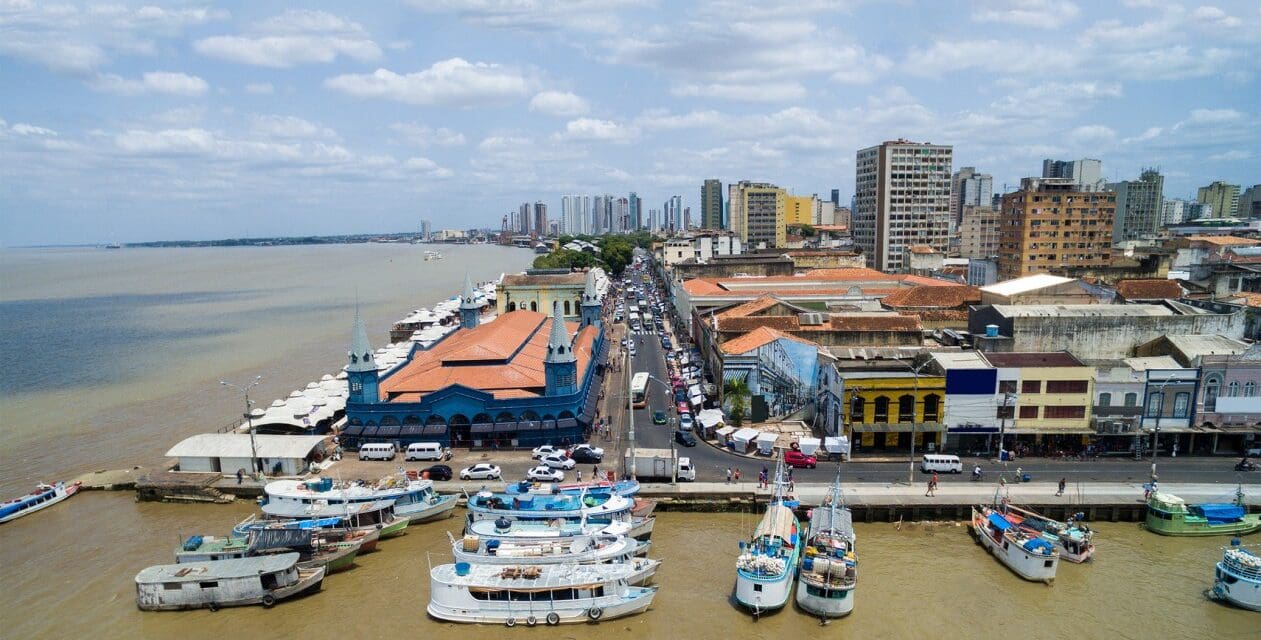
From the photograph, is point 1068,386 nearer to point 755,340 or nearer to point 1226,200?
point 755,340

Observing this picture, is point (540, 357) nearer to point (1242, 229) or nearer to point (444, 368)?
point (444, 368)

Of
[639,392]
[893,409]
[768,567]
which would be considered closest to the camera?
[768,567]

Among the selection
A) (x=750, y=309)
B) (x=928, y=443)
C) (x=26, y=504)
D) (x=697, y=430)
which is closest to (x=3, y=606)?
(x=26, y=504)

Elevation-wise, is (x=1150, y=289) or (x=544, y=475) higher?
(x=1150, y=289)

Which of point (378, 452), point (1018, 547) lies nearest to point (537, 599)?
point (378, 452)

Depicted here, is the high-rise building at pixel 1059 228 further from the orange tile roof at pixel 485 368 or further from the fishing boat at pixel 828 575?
the fishing boat at pixel 828 575
